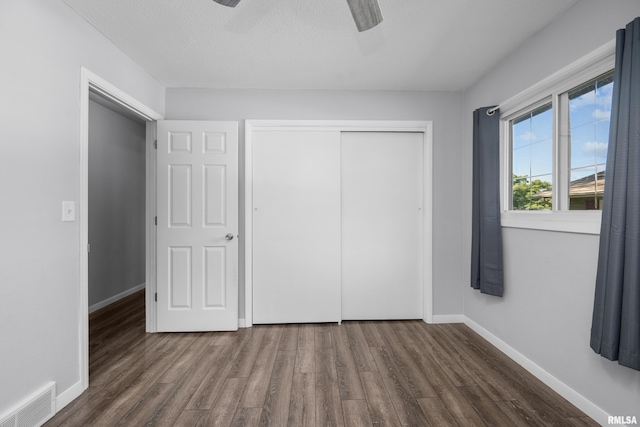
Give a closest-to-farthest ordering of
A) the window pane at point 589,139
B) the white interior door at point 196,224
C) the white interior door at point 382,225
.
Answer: the window pane at point 589,139 < the white interior door at point 196,224 < the white interior door at point 382,225

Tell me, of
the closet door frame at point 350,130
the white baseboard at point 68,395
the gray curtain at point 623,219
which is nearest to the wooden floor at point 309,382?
the white baseboard at point 68,395

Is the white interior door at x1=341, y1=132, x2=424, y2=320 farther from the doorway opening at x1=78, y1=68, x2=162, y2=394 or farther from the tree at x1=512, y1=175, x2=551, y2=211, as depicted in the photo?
the doorway opening at x1=78, y1=68, x2=162, y2=394

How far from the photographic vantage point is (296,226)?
3043mm

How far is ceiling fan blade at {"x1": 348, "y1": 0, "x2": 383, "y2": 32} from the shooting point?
1.40 m

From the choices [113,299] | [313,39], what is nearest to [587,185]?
[313,39]

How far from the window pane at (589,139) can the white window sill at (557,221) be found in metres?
0.10

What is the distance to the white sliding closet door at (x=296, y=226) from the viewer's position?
119 inches

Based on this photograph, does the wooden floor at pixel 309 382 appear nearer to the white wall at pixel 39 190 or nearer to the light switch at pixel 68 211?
the white wall at pixel 39 190

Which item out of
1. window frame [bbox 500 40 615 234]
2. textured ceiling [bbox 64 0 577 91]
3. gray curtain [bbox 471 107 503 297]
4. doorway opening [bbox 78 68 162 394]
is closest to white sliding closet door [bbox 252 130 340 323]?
textured ceiling [bbox 64 0 577 91]

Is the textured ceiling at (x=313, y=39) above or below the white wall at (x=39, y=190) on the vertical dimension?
above

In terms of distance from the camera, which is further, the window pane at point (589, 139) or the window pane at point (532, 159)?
the window pane at point (532, 159)

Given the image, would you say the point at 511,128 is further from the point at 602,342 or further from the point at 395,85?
the point at 602,342

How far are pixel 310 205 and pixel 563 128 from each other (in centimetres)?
211

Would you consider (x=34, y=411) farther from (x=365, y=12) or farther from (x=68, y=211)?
(x=365, y=12)
